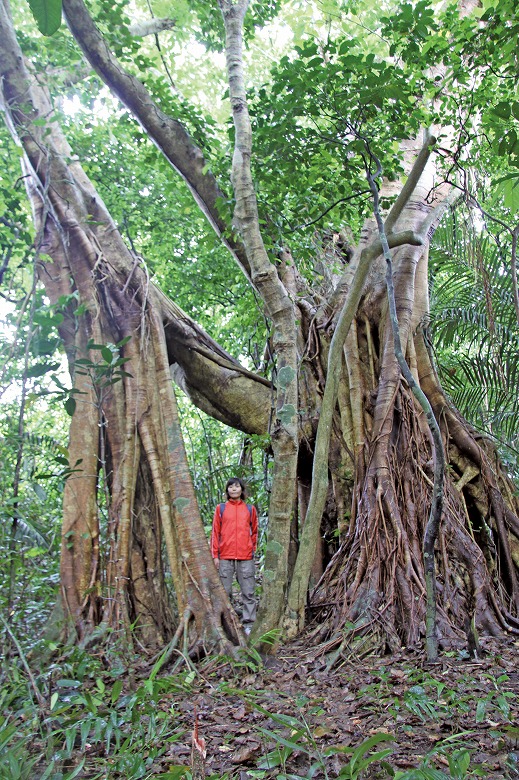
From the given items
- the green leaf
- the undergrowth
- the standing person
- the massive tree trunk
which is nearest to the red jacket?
the standing person

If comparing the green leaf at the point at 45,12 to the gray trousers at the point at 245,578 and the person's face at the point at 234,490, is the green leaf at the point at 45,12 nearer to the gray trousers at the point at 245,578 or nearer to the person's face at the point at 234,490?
the person's face at the point at 234,490

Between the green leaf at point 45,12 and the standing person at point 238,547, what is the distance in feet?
13.4

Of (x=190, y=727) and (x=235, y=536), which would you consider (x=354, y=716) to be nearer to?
(x=190, y=727)

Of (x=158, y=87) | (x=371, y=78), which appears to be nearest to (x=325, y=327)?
(x=371, y=78)

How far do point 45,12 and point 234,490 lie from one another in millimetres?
4118

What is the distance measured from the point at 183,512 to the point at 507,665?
6.85 feet

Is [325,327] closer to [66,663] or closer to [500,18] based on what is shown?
[500,18]

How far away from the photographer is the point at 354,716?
2486mm

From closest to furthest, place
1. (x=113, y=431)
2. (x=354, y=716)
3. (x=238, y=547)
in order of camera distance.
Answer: (x=354, y=716) → (x=113, y=431) → (x=238, y=547)

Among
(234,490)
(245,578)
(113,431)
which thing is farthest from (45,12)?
(245,578)

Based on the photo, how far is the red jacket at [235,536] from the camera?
4.72 m

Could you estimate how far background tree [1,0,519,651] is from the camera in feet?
12.4

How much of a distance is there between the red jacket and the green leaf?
13.4 feet

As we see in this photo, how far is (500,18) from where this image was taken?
358 cm
